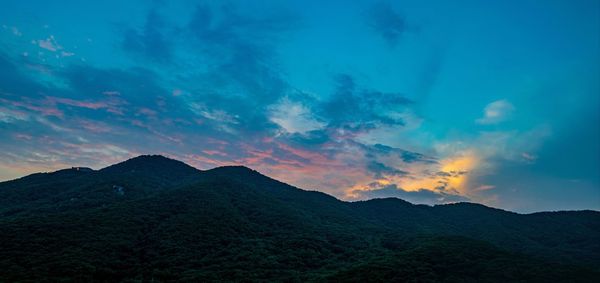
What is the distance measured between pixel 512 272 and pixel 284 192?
132 metres

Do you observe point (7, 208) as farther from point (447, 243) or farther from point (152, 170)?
point (447, 243)

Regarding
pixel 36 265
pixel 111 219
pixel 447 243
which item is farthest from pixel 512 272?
pixel 111 219

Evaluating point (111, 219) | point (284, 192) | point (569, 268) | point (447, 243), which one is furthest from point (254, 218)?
point (569, 268)

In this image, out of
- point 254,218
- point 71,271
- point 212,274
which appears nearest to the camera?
point 71,271

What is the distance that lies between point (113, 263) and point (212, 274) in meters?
19.3

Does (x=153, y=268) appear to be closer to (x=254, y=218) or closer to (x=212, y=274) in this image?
(x=212, y=274)

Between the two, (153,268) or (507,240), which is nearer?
(153,268)

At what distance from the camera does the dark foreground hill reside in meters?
61.2

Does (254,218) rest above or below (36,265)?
above

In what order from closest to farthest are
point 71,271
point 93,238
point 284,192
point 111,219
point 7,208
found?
point 71,271
point 93,238
point 111,219
point 7,208
point 284,192

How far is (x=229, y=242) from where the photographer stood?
85.8m

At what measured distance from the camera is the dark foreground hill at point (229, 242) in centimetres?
6122

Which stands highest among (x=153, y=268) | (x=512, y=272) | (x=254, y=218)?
(x=254, y=218)

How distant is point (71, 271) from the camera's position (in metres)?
53.2
